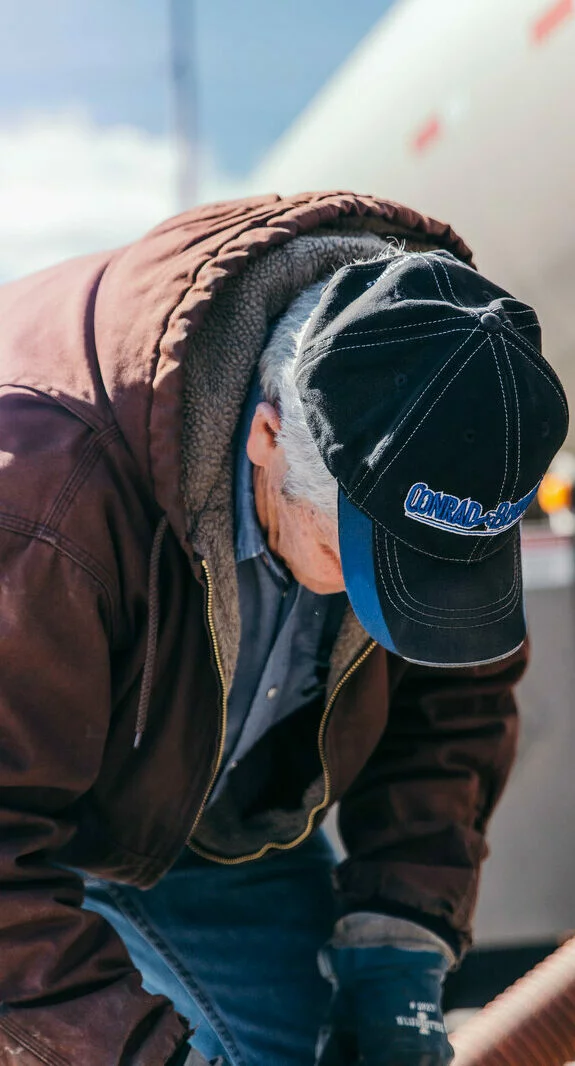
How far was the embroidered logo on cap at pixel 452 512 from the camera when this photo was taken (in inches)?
46.1

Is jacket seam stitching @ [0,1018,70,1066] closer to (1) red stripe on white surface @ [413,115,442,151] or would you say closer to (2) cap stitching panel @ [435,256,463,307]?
(2) cap stitching panel @ [435,256,463,307]

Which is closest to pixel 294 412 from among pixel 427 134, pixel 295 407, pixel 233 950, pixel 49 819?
pixel 295 407

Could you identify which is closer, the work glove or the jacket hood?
the jacket hood

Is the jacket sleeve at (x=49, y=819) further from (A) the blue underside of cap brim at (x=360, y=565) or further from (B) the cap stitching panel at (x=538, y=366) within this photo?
(B) the cap stitching panel at (x=538, y=366)

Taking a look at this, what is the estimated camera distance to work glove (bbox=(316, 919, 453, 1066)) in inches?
61.9

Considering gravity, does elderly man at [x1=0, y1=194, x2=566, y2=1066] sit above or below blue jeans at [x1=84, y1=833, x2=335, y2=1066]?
above

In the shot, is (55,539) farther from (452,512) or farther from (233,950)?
(233,950)

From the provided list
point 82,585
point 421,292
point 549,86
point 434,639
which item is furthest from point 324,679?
point 549,86

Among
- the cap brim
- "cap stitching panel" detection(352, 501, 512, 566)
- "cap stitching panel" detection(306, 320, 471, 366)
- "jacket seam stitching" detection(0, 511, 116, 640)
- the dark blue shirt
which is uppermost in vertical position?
"cap stitching panel" detection(306, 320, 471, 366)

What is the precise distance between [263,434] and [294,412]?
3.0 inches

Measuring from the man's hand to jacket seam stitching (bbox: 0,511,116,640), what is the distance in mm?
855

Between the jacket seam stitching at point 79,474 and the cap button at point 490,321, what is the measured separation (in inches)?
17.7

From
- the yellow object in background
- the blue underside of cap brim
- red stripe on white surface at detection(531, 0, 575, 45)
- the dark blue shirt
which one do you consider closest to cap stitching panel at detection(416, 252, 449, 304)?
the blue underside of cap brim

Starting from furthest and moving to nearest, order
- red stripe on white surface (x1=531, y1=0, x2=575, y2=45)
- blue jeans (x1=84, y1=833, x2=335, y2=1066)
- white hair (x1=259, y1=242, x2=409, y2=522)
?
red stripe on white surface (x1=531, y1=0, x2=575, y2=45)
blue jeans (x1=84, y1=833, x2=335, y2=1066)
white hair (x1=259, y1=242, x2=409, y2=522)
